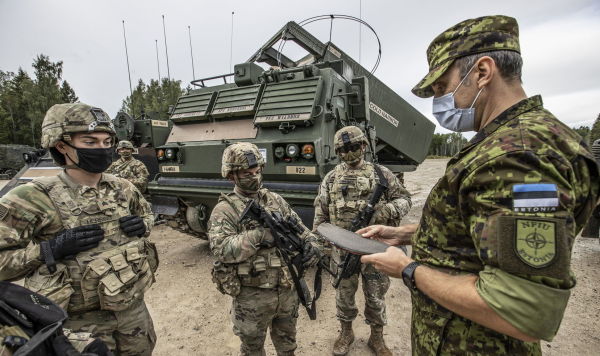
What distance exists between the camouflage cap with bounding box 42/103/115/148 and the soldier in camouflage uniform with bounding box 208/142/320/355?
→ 2.74ft

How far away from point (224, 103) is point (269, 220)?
9.95ft

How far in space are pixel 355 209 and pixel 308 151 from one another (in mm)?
956

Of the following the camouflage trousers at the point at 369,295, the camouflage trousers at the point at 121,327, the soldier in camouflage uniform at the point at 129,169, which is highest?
the soldier in camouflage uniform at the point at 129,169

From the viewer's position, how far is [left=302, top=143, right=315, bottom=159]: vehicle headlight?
11.8ft

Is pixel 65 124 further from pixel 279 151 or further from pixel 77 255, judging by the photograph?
pixel 279 151

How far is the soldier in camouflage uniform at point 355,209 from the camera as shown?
2.92m

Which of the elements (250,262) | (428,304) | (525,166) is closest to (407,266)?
(428,304)

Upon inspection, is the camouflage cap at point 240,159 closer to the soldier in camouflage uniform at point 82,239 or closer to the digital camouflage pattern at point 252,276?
the digital camouflage pattern at point 252,276

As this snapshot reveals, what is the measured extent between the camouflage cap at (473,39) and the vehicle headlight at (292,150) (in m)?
2.48

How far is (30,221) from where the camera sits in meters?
1.71

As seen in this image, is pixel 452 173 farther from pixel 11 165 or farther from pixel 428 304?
pixel 11 165

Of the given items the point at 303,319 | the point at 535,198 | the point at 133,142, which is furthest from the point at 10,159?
the point at 535,198

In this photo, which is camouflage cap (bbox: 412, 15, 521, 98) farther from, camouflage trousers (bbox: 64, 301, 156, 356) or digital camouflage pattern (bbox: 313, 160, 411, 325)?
camouflage trousers (bbox: 64, 301, 156, 356)

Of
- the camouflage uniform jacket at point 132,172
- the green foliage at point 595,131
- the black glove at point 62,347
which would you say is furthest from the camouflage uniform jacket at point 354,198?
the green foliage at point 595,131
